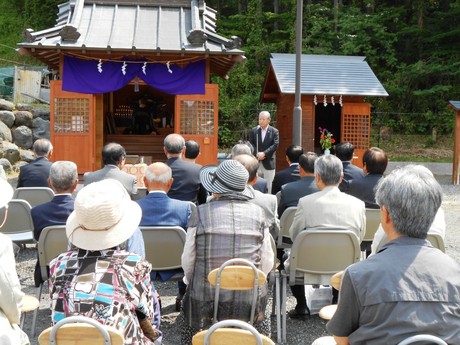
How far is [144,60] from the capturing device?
10211 millimetres

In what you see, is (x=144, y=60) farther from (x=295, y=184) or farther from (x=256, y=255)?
(x=256, y=255)

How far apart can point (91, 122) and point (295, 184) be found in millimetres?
6188

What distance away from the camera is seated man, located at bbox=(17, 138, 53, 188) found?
6.34 meters

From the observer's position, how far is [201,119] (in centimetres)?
1040

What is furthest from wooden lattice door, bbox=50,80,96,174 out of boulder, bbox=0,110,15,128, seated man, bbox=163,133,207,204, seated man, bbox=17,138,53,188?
boulder, bbox=0,110,15,128

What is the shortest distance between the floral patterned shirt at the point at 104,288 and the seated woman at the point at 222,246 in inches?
26.1

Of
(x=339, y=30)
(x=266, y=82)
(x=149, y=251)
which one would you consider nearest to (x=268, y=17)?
(x=339, y=30)

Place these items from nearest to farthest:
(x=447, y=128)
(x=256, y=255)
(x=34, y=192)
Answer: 1. (x=256, y=255)
2. (x=34, y=192)
3. (x=447, y=128)

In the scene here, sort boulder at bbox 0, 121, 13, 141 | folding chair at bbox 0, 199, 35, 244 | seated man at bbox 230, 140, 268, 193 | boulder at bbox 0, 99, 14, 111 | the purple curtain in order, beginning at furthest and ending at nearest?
boulder at bbox 0, 99, 14, 111 < boulder at bbox 0, 121, 13, 141 < the purple curtain < seated man at bbox 230, 140, 268, 193 < folding chair at bbox 0, 199, 35, 244

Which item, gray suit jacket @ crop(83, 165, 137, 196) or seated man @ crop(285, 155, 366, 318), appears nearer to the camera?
seated man @ crop(285, 155, 366, 318)

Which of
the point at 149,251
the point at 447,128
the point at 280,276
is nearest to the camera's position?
the point at 149,251

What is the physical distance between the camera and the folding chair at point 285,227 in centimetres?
481

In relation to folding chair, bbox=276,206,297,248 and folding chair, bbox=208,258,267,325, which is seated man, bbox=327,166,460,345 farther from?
folding chair, bbox=276,206,297,248

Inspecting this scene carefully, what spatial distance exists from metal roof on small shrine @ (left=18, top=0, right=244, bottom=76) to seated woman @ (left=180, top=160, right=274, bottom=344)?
257 inches
